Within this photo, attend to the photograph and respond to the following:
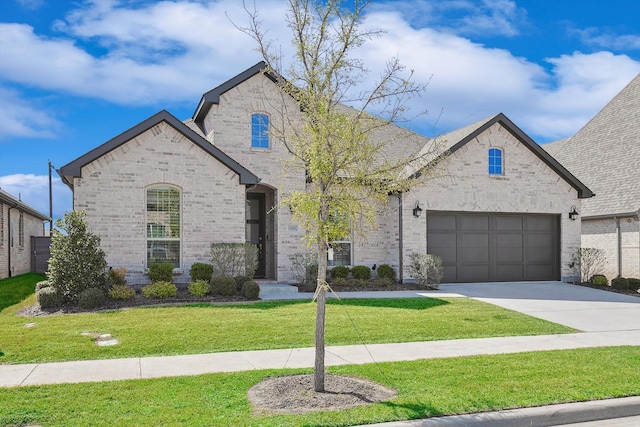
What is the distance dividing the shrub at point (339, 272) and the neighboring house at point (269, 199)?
722 mm

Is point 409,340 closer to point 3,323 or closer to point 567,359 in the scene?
point 567,359

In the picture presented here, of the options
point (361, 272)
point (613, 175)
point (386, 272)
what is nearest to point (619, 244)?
point (613, 175)

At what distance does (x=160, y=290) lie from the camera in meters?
13.7

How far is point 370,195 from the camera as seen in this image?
676 centimetres

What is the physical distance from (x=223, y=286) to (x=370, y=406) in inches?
341

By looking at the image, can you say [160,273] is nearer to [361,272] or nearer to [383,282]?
[361,272]

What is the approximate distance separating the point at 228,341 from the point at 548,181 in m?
14.5

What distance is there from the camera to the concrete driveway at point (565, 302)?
1180cm

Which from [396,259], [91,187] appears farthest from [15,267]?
[396,259]

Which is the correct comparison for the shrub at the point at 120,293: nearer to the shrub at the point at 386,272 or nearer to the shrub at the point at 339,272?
the shrub at the point at 339,272

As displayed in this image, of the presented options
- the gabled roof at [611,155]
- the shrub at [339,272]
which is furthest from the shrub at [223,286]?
the gabled roof at [611,155]

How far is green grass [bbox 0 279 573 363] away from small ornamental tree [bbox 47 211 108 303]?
1.24m

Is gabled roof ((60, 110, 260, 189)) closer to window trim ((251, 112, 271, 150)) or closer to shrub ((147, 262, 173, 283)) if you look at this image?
window trim ((251, 112, 271, 150))

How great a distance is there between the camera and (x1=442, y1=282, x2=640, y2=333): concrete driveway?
38.7 feet
